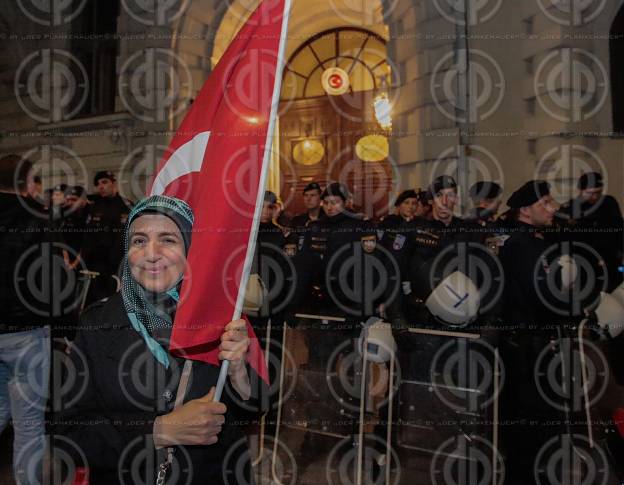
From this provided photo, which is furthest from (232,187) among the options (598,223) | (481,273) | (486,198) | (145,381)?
(598,223)

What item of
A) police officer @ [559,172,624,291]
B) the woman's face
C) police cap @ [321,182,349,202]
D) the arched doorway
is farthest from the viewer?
the arched doorway

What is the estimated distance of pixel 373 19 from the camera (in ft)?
28.9

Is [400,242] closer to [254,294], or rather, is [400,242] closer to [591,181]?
[254,294]

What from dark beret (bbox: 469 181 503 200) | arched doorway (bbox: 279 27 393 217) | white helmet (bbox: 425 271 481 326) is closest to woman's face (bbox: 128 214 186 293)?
white helmet (bbox: 425 271 481 326)

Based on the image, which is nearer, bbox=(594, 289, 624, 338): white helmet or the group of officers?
the group of officers

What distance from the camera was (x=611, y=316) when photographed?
12.8 ft

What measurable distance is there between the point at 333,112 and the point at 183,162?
8811 millimetres

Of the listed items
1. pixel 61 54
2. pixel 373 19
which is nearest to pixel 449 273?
pixel 373 19

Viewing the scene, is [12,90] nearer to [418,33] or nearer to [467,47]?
[418,33]

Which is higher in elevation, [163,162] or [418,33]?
[418,33]

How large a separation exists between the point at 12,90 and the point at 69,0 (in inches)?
86.1

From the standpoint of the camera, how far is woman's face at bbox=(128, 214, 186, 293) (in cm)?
156

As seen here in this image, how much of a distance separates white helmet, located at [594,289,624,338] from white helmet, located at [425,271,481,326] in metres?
1.10

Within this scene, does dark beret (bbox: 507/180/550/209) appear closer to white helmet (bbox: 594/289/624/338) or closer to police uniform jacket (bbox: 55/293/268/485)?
white helmet (bbox: 594/289/624/338)
